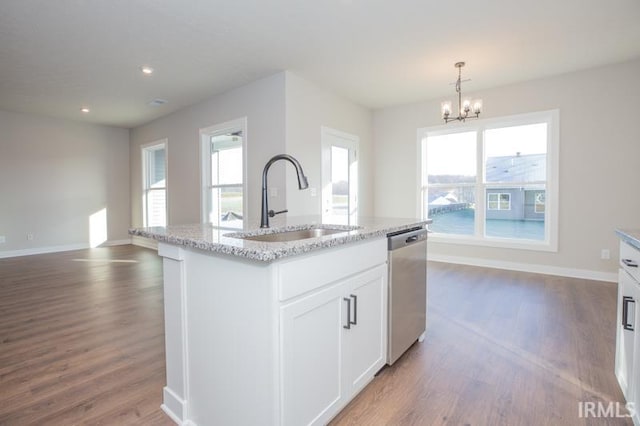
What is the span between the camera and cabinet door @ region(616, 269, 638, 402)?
141 centimetres

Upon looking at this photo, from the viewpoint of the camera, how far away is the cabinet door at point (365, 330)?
1.57 meters

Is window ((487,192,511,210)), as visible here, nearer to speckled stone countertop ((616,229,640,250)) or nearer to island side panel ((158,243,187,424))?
A: speckled stone countertop ((616,229,640,250))

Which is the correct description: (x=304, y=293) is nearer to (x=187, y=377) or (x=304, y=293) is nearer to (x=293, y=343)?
(x=293, y=343)

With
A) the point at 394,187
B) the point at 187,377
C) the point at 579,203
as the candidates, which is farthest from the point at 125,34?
the point at 579,203

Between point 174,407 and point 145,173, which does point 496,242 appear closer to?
point 174,407

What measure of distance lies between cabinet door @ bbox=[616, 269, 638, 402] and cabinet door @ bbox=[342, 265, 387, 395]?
43.1 inches

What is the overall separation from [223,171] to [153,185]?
257 cm

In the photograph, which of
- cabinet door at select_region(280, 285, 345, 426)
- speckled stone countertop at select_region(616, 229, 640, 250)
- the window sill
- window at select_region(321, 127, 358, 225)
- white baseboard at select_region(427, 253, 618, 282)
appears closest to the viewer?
cabinet door at select_region(280, 285, 345, 426)

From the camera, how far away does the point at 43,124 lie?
5992 millimetres

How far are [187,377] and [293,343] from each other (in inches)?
25.4

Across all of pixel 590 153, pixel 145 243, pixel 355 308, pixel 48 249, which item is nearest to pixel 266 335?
pixel 355 308

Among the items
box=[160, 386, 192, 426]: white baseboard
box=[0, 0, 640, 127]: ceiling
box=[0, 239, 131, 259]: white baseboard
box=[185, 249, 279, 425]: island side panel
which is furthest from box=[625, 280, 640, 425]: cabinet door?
box=[0, 239, 131, 259]: white baseboard

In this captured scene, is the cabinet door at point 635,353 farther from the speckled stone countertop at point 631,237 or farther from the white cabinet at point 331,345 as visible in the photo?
the white cabinet at point 331,345

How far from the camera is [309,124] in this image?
4.33m
